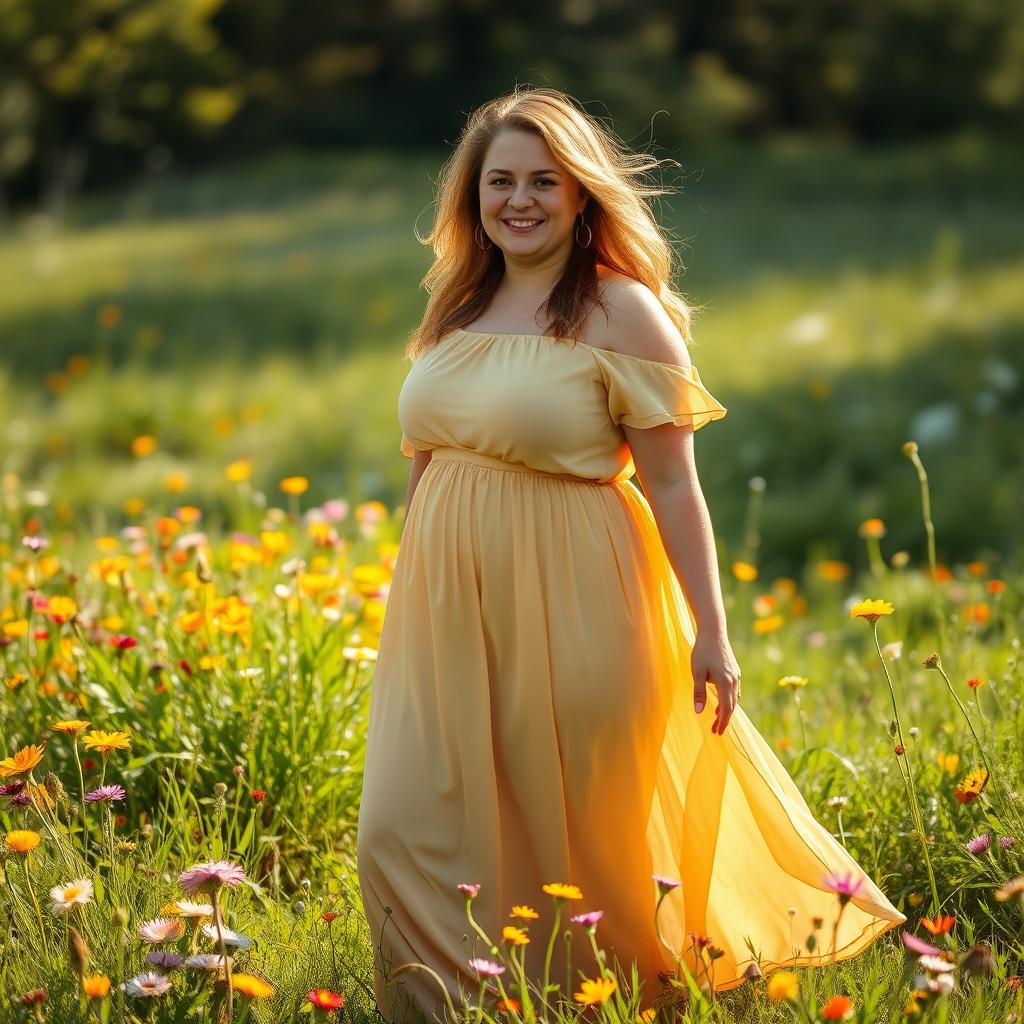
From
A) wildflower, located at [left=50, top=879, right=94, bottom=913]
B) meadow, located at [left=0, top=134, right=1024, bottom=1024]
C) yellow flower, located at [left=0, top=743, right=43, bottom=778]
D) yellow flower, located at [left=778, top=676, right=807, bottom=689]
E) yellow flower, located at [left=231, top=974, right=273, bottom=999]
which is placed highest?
yellow flower, located at [left=0, top=743, right=43, bottom=778]

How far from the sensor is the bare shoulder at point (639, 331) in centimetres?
255

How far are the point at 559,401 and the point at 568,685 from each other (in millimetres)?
530

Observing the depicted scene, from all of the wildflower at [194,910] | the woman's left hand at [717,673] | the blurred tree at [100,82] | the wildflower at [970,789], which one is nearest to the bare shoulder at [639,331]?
the woman's left hand at [717,673]

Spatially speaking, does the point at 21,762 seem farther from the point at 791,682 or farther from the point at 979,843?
the point at 979,843

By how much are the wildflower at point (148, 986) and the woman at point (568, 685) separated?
0.52 metres

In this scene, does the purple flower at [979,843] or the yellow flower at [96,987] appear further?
the purple flower at [979,843]

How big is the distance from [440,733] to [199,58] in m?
26.1

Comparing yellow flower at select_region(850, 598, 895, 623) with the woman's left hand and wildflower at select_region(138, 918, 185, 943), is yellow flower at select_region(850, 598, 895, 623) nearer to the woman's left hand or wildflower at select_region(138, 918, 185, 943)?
the woman's left hand

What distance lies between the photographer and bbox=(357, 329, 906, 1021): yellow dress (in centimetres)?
251

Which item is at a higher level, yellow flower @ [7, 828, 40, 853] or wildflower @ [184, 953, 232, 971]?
yellow flower @ [7, 828, 40, 853]

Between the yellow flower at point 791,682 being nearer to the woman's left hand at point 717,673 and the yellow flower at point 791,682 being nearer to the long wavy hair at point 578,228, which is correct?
the woman's left hand at point 717,673

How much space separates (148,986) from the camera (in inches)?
80.1

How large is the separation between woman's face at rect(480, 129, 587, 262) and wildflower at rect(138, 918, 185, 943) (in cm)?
141

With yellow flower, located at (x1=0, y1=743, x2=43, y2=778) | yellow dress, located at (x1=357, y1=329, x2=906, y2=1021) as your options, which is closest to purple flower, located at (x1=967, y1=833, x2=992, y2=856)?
yellow dress, located at (x1=357, y1=329, x2=906, y2=1021)
